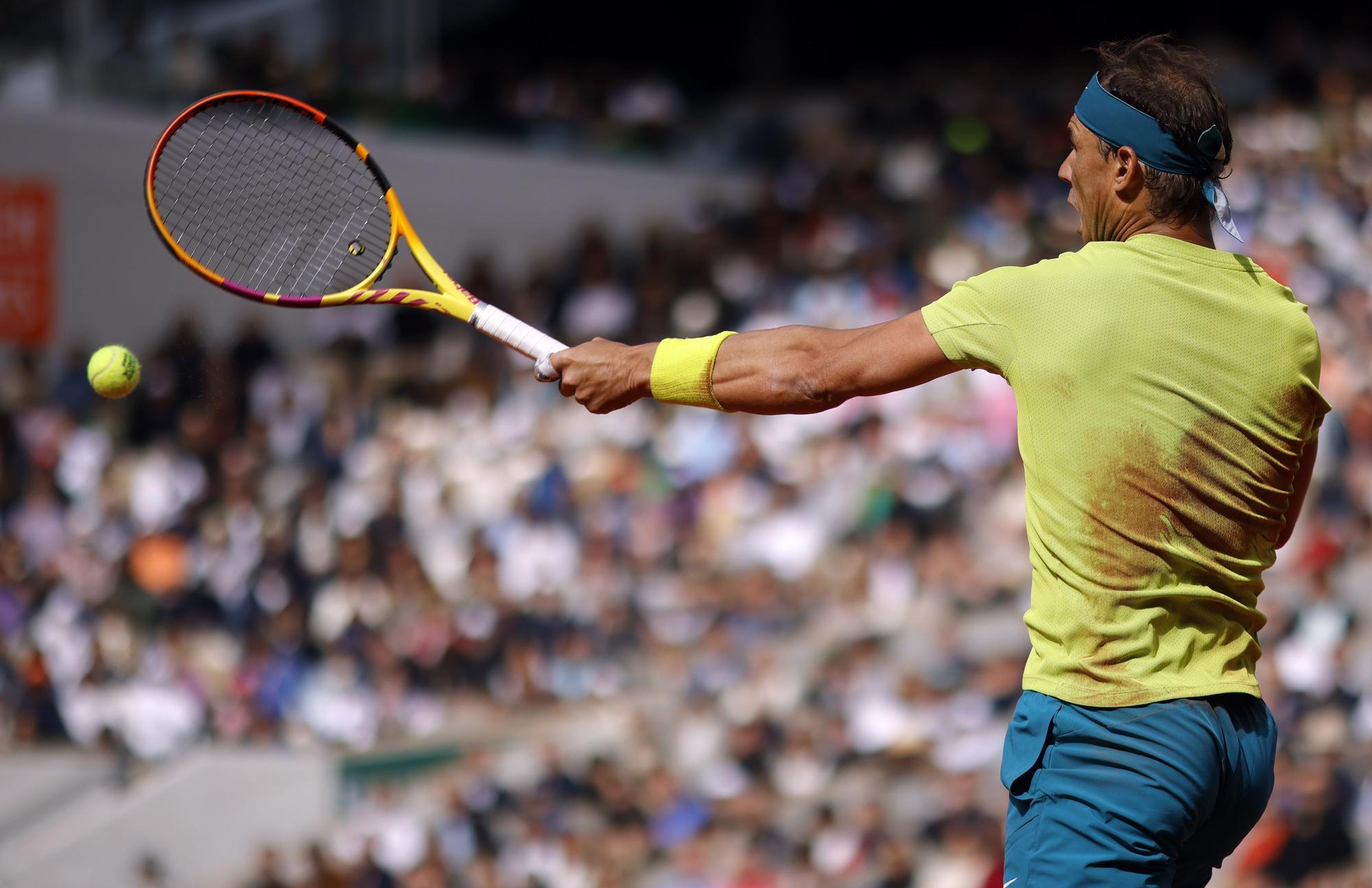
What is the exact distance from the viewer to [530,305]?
1296 cm

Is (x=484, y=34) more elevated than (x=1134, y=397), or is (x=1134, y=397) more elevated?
(x=1134, y=397)

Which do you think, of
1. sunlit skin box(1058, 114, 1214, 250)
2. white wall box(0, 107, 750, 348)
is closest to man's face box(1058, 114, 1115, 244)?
sunlit skin box(1058, 114, 1214, 250)

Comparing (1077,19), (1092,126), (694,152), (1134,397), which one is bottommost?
(694,152)

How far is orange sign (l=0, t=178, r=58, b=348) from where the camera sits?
39.7 ft

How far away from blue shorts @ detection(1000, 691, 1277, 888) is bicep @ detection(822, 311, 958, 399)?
49 centimetres

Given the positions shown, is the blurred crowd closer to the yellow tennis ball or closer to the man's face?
the yellow tennis ball

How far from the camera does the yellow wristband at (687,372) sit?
8.04ft

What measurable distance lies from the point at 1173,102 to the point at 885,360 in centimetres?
53

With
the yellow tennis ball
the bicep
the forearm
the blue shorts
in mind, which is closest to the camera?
the blue shorts

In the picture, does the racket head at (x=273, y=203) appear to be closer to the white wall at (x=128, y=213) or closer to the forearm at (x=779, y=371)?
the forearm at (x=779, y=371)

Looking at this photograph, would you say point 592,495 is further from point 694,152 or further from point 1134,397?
point 1134,397

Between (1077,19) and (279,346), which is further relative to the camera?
(1077,19)

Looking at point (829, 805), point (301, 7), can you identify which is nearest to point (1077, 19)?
point (301, 7)

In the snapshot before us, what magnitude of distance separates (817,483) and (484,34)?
8158mm
